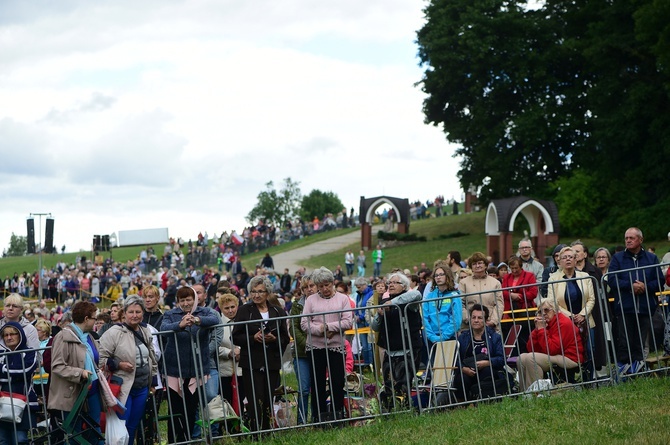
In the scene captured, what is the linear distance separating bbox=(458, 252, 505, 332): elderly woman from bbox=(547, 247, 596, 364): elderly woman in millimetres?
588

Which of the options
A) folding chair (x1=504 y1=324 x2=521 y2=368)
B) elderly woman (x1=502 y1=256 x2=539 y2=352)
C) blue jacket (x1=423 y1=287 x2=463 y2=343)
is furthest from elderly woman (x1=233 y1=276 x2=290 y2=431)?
elderly woman (x1=502 y1=256 x2=539 y2=352)

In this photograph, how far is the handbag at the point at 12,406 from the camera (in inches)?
367

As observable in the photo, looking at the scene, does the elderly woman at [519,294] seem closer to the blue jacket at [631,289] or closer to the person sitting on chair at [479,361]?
the person sitting on chair at [479,361]

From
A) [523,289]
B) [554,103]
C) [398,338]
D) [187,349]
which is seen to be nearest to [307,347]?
[398,338]

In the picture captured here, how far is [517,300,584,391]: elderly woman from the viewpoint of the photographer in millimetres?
10094

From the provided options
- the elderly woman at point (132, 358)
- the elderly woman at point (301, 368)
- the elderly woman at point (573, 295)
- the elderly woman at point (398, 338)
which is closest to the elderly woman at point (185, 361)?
the elderly woman at point (132, 358)

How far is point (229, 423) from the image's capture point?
970 centimetres

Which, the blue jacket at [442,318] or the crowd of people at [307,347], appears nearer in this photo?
the crowd of people at [307,347]

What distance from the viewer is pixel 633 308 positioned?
34.2 feet

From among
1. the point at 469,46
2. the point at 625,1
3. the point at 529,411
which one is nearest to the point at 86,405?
the point at 529,411

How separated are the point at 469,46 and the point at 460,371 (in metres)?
38.9

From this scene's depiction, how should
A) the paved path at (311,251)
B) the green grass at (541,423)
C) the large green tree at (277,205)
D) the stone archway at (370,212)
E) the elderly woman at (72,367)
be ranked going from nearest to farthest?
the green grass at (541,423), the elderly woman at (72,367), the paved path at (311,251), the stone archway at (370,212), the large green tree at (277,205)

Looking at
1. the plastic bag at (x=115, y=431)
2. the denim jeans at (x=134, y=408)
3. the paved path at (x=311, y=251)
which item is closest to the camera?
the plastic bag at (x=115, y=431)

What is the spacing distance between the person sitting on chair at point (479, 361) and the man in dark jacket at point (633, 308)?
1340mm
